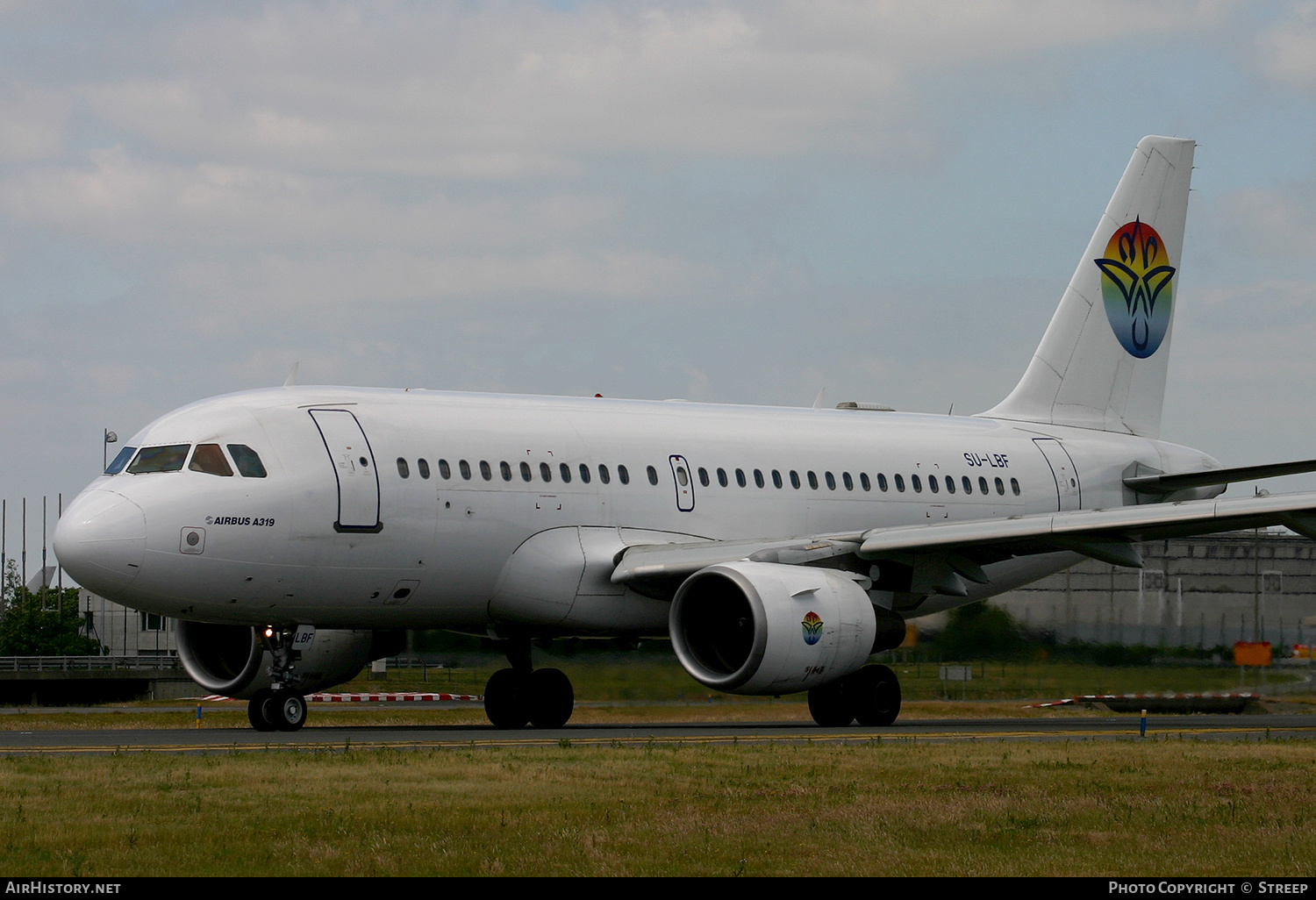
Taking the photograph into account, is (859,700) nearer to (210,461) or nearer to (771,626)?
(771,626)

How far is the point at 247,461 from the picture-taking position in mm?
20703

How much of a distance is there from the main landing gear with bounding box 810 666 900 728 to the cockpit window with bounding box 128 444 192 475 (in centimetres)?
901

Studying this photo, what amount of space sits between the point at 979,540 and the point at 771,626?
11.2 ft

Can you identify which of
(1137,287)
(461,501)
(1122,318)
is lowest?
(461,501)

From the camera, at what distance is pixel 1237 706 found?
2775 centimetres

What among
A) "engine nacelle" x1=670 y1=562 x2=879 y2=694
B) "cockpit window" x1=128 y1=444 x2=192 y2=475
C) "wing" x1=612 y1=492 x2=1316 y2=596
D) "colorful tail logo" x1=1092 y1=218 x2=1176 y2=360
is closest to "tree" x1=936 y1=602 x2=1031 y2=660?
"wing" x1=612 y1=492 x2=1316 y2=596

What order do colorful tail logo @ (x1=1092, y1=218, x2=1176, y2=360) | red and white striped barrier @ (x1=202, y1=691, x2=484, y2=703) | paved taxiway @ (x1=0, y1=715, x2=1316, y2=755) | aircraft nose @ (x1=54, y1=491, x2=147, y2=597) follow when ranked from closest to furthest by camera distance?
1. paved taxiway @ (x1=0, y1=715, x2=1316, y2=755)
2. aircraft nose @ (x1=54, y1=491, x2=147, y2=597)
3. colorful tail logo @ (x1=1092, y1=218, x2=1176, y2=360)
4. red and white striped barrier @ (x1=202, y1=691, x2=484, y2=703)

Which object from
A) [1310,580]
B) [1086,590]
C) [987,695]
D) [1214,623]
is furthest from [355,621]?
[1310,580]

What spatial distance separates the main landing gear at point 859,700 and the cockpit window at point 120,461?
31.2ft

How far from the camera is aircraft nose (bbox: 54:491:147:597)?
776 inches

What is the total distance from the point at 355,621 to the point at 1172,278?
17.3 m

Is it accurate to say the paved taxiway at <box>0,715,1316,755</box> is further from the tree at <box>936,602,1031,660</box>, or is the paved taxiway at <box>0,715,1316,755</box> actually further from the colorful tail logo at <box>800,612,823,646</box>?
the colorful tail logo at <box>800,612,823,646</box>

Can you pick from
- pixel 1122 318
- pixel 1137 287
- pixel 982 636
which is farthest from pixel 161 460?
pixel 1137 287

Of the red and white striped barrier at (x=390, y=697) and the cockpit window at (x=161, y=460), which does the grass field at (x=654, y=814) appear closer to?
the cockpit window at (x=161, y=460)
